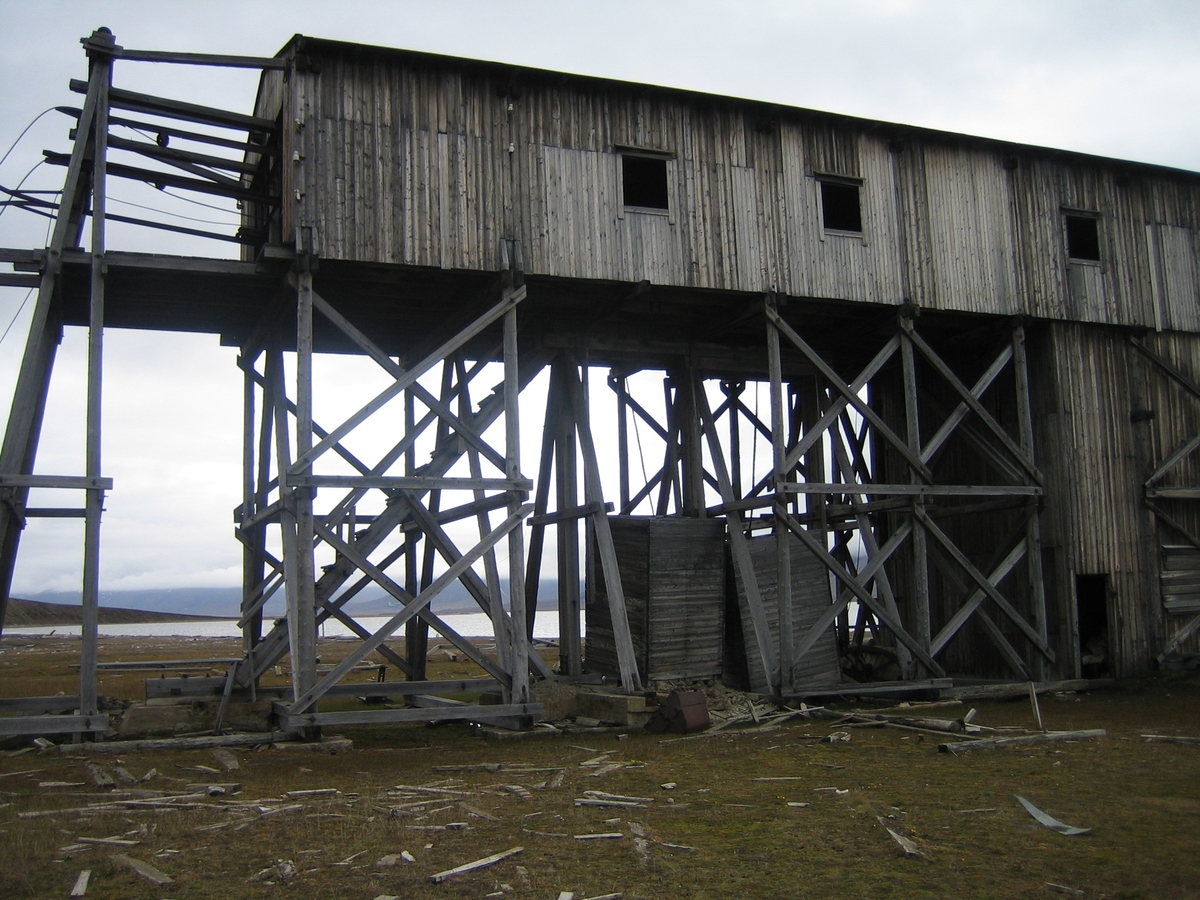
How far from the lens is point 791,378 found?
23188 millimetres

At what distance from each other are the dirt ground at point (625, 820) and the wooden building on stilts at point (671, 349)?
267cm

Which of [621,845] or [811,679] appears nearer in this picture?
[621,845]

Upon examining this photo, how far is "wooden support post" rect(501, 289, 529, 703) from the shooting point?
52.1ft

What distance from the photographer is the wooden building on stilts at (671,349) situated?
51.8ft

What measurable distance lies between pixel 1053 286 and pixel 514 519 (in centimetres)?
1194

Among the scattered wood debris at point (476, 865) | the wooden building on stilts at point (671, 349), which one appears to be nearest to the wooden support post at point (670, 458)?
the wooden building on stilts at point (671, 349)

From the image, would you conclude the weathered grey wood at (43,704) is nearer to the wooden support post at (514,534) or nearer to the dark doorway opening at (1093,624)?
the wooden support post at (514,534)

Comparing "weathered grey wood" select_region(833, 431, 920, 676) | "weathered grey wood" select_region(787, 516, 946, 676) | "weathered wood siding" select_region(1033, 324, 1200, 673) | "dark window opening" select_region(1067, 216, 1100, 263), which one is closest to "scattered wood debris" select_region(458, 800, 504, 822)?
"weathered grey wood" select_region(787, 516, 946, 676)

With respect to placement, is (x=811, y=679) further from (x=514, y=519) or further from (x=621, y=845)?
(x=621, y=845)

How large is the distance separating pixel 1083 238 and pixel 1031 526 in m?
6.35

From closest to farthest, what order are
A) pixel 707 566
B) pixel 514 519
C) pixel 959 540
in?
pixel 514 519, pixel 707 566, pixel 959 540

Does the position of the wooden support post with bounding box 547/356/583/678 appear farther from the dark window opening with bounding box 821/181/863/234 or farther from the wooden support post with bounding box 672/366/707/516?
the dark window opening with bounding box 821/181/863/234

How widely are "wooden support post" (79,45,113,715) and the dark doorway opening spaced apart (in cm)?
1683

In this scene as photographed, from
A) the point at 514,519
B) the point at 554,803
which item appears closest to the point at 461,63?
the point at 514,519
